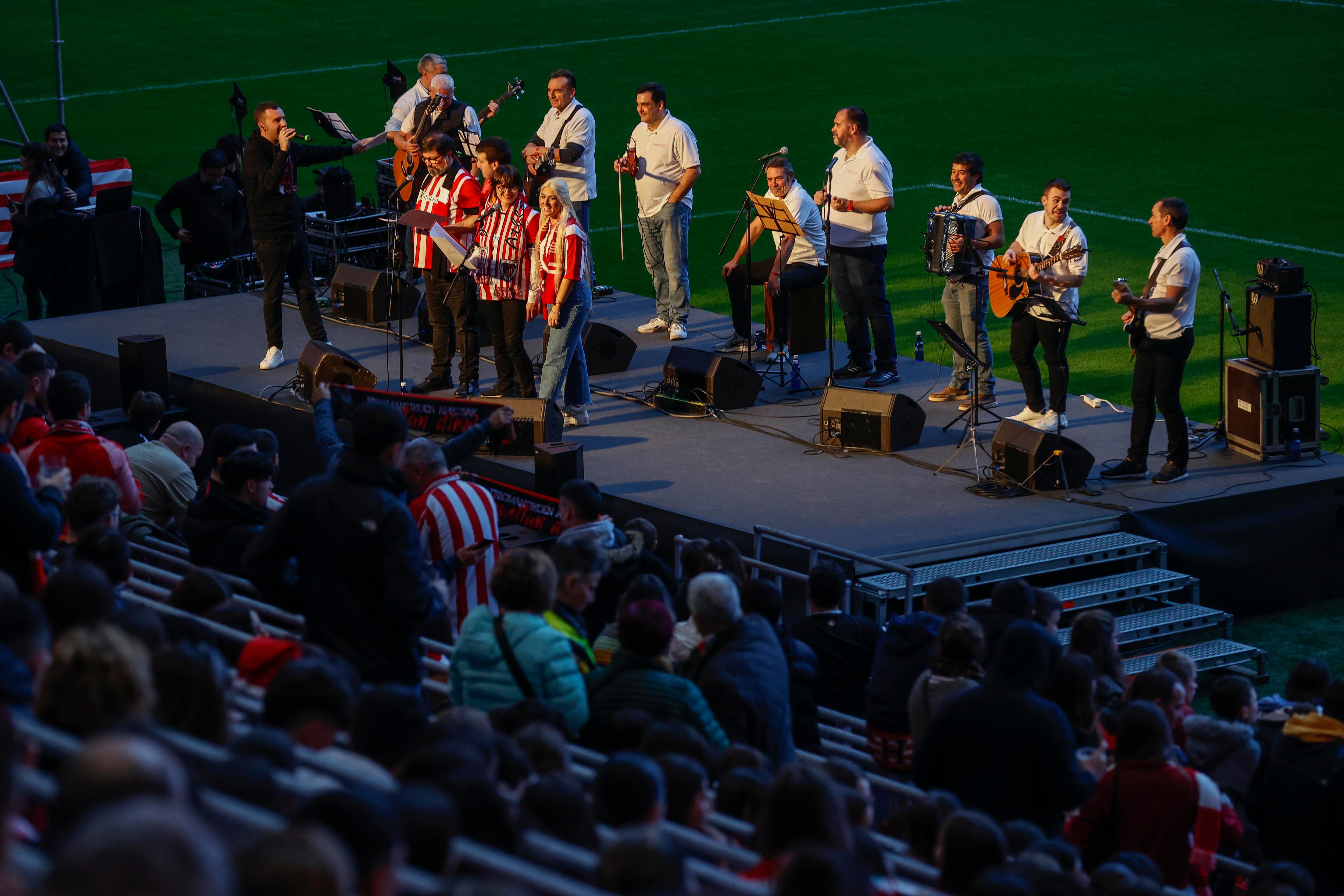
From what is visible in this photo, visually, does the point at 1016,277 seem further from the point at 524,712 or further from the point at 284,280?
the point at 524,712

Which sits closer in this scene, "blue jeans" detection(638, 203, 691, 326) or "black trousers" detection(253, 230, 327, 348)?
"black trousers" detection(253, 230, 327, 348)

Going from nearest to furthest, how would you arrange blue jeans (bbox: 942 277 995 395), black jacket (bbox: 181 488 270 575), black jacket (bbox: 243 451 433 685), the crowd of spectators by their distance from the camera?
the crowd of spectators, black jacket (bbox: 243 451 433 685), black jacket (bbox: 181 488 270 575), blue jeans (bbox: 942 277 995 395)

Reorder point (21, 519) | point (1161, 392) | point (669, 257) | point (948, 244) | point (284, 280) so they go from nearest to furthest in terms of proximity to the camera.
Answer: point (21, 519)
point (1161, 392)
point (948, 244)
point (284, 280)
point (669, 257)

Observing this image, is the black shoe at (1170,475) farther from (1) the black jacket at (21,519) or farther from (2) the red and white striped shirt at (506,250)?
(1) the black jacket at (21,519)

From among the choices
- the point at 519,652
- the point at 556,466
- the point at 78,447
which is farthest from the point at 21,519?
the point at 556,466

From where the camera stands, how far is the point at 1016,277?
37.9 feet

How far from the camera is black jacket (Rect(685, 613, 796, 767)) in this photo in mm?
5867

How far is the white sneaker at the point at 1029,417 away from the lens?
39.1ft

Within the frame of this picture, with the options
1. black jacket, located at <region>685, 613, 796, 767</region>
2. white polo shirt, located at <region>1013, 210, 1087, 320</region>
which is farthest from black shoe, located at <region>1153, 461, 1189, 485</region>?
black jacket, located at <region>685, 613, 796, 767</region>

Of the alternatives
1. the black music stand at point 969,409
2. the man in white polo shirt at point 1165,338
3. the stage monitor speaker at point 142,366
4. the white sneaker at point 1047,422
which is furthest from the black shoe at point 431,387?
the man in white polo shirt at point 1165,338

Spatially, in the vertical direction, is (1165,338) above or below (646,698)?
above

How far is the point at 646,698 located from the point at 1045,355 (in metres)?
6.97

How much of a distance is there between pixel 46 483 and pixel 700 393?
22.9 ft

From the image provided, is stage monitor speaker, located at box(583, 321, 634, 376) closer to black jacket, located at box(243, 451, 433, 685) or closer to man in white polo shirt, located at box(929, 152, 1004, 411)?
man in white polo shirt, located at box(929, 152, 1004, 411)
